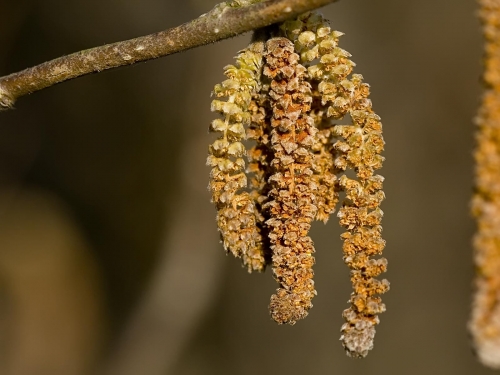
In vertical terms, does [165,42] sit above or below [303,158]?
above

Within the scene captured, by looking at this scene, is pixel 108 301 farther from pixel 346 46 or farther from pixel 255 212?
pixel 255 212

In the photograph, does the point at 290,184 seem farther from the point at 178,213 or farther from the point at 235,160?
the point at 178,213

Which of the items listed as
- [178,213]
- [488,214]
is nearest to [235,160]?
[488,214]

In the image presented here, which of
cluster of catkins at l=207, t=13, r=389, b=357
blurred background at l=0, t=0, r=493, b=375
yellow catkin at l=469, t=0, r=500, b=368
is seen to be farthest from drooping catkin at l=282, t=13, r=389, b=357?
blurred background at l=0, t=0, r=493, b=375

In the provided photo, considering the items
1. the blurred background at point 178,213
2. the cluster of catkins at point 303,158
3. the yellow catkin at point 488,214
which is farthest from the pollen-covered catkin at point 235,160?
the blurred background at point 178,213

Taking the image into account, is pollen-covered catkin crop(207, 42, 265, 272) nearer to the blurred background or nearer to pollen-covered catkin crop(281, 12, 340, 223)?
pollen-covered catkin crop(281, 12, 340, 223)

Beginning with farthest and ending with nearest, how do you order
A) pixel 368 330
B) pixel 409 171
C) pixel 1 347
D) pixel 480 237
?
pixel 409 171
pixel 1 347
pixel 368 330
pixel 480 237

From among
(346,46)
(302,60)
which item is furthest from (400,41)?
(302,60)
